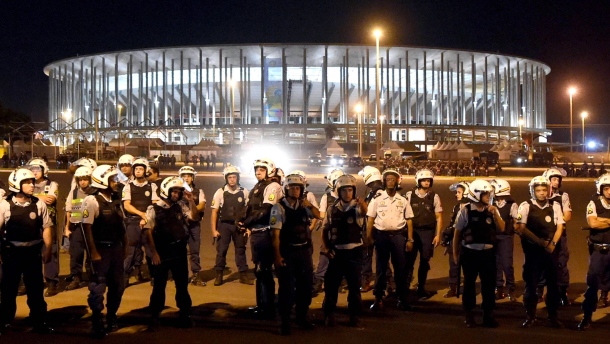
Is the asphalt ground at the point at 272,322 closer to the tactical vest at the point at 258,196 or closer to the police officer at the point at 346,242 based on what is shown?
the police officer at the point at 346,242

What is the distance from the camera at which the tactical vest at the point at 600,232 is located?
6.98 m

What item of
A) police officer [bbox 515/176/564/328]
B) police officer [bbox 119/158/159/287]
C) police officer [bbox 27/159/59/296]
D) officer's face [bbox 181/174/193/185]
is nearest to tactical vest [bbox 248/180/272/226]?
police officer [bbox 119/158/159/287]

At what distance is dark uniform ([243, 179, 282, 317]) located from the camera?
7.36 m

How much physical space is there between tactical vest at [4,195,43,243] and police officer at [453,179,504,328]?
488 cm

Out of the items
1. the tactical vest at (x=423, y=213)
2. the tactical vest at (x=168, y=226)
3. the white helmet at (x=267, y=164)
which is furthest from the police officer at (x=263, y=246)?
the tactical vest at (x=423, y=213)

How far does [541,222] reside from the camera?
7.16 metres

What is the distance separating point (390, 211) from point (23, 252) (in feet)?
14.5

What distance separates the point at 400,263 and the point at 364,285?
4.35 ft

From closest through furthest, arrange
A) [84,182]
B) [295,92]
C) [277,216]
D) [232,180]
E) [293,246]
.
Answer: [277,216] < [293,246] < [84,182] < [232,180] < [295,92]

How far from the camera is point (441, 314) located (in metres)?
7.64

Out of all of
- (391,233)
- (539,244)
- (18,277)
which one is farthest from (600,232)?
(18,277)

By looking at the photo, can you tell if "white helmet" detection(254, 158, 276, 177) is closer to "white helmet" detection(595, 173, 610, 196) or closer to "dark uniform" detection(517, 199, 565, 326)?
"dark uniform" detection(517, 199, 565, 326)

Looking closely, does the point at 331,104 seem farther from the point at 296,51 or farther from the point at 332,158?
the point at 332,158

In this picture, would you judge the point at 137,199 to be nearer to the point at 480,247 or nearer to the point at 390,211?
the point at 390,211
